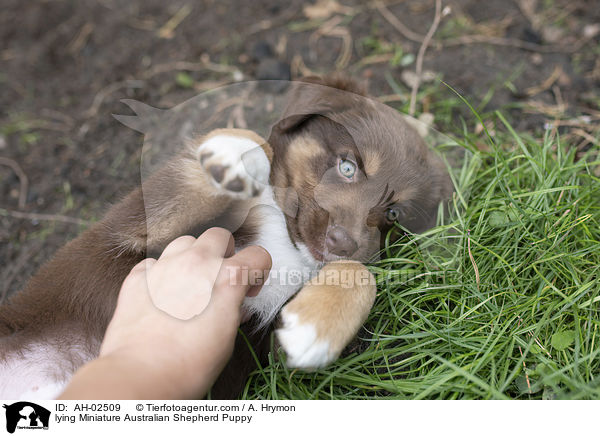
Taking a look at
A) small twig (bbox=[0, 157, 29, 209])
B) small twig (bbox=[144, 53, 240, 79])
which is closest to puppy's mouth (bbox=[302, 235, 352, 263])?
small twig (bbox=[144, 53, 240, 79])

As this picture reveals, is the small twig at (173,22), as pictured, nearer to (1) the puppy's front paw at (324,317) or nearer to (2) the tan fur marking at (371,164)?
(2) the tan fur marking at (371,164)

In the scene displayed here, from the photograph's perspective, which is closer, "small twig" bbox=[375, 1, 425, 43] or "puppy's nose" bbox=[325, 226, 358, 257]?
"puppy's nose" bbox=[325, 226, 358, 257]

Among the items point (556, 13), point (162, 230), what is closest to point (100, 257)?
point (162, 230)

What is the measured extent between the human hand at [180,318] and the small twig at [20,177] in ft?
6.47

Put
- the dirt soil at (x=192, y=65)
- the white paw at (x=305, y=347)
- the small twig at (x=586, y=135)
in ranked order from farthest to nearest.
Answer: the dirt soil at (x=192, y=65), the small twig at (x=586, y=135), the white paw at (x=305, y=347)

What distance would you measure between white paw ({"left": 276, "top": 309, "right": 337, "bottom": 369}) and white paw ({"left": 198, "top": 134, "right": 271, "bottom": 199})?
636 mm

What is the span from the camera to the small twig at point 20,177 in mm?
3646

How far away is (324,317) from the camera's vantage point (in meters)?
2.09

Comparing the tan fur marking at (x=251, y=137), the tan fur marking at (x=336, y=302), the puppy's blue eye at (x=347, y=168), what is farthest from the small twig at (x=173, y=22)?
the tan fur marking at (x=336, y=302)

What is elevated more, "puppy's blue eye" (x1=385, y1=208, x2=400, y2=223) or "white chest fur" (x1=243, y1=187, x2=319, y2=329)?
"puppy's blue eye" (x1=385, y1=208, x2=400, y2=223)
